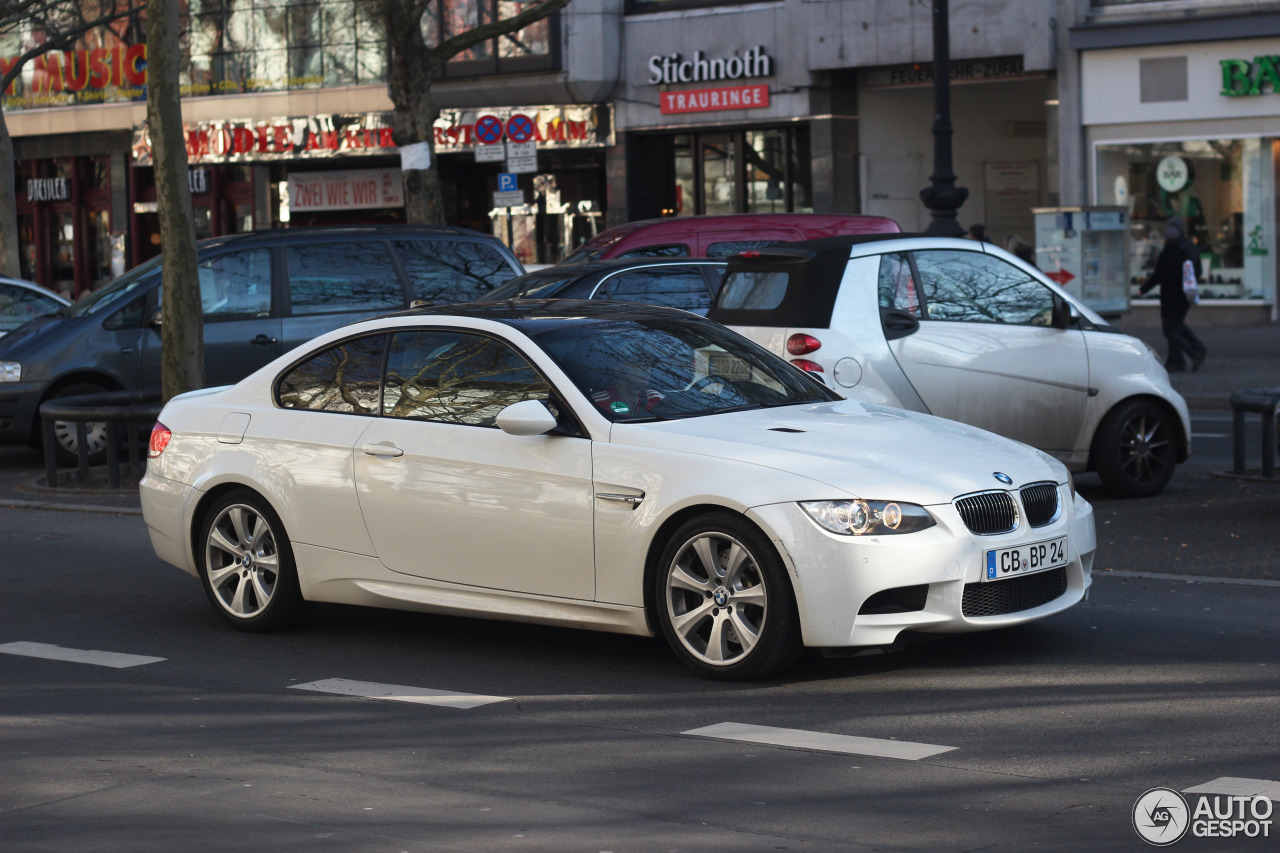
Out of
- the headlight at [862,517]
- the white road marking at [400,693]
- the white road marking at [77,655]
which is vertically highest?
the headlight at [862,517]

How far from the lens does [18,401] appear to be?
51.6 feet

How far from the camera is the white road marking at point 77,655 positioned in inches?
313

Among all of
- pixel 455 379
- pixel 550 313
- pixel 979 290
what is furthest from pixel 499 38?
pixel 455 379

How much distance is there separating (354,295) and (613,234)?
2788 mm

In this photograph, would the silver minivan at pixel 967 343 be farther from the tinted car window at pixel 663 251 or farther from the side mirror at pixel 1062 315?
the tinted car window at pixel 663 251

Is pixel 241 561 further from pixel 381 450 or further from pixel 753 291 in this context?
pixel 753 291

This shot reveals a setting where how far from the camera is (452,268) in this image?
1608 centimetres

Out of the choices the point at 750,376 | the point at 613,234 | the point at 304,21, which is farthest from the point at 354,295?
the point at 304,21

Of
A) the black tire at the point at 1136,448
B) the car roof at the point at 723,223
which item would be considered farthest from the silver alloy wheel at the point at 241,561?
the car roof at the point at 723,223

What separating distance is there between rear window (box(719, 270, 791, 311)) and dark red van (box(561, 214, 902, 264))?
4728 mm

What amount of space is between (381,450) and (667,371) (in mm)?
1281

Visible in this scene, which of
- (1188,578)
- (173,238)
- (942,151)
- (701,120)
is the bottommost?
(1188,578)

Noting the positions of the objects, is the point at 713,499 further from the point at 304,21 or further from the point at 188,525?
the point at 304,21

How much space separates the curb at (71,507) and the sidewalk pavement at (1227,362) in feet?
35.0
